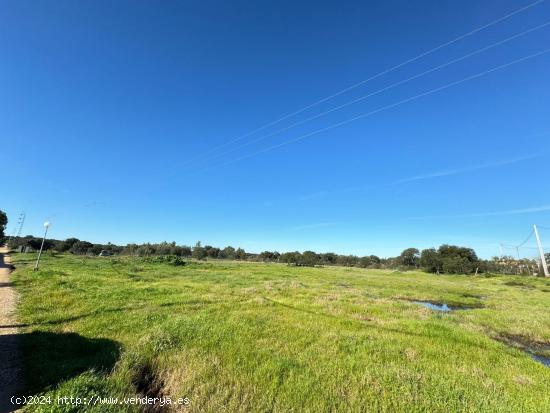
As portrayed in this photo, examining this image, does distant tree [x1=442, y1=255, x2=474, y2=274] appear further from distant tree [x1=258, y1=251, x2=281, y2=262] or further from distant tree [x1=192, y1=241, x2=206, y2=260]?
distant tree [x1=192, y1=241, x2=206, y2=260]

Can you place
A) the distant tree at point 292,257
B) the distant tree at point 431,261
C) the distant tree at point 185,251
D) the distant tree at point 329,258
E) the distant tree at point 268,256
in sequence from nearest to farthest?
1. the distant tree at point 431,261
2. the distant tree at point 292,257
3. the distant tree at point 185,251
4. the distant tree at point 268,256
5. the distant tree at point 329,258

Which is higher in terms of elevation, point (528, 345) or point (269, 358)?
point (269, 358)

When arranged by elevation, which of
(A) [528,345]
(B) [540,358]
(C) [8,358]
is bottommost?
(B) [540,358]

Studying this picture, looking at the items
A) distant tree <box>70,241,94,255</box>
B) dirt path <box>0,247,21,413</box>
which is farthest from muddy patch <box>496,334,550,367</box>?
distant tree <box>70,241,94,255</box>

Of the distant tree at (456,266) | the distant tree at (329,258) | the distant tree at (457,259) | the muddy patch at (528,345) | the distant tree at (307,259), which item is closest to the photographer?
the muddy patch at (528,345)

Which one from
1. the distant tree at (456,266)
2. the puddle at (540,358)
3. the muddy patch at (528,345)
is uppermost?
the distant tree at (456,266)

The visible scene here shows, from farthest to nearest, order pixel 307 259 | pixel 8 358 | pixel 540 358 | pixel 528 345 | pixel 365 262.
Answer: pixel 365 262
pixel 307 259
pixel 528 345
pixel 540 358
pixel 8 358

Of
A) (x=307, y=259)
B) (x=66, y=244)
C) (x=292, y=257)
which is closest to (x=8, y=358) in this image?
(x=307, y=259)

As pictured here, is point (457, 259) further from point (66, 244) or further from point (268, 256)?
point (66, 244)

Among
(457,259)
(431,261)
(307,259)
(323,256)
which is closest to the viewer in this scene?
(457,259)

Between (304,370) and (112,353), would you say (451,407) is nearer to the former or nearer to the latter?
(304,370)

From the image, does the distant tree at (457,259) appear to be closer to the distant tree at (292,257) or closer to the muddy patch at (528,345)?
the distant tree at (292,257)

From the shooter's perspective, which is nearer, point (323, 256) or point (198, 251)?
point (198, 251)

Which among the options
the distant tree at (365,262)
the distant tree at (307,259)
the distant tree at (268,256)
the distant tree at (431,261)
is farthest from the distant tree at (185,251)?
the distant tree at (431,261)
